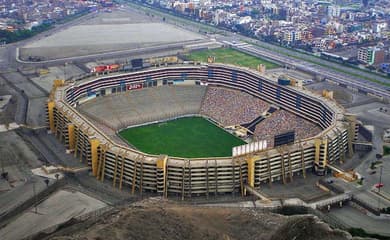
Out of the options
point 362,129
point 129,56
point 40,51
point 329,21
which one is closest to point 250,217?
point 362,129

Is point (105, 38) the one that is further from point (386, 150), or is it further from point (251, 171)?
→ point (251, 171)

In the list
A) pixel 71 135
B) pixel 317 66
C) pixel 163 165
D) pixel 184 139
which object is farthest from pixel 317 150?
pixel 317 66

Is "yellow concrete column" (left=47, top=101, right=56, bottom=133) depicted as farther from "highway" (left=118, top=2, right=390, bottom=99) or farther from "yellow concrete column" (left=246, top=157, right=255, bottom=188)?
"highway" (left=118, top=2, right=390, bottom=99)

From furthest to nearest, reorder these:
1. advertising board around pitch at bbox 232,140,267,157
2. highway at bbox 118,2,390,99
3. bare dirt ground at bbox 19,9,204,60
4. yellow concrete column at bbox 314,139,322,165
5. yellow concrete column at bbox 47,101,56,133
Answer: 1. bare dirt ground at bbox 19,9,204,60
2. highway at bbox 118,2,390,99
3. yellow concrete column at bbox 47,101,56,133
4. yellow concrete column at bbox 314,139,322,165
5. advertising board around pitch at bbox 232,140,267,157

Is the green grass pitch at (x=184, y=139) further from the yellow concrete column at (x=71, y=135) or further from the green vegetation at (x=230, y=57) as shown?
the green vegetation at (x=230, y=57)

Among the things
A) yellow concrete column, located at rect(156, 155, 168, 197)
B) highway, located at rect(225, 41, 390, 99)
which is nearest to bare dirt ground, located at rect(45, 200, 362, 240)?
yellow concrete column, located at rect(156, 155, 168, 197)

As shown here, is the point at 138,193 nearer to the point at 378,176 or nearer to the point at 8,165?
the point at 8,165

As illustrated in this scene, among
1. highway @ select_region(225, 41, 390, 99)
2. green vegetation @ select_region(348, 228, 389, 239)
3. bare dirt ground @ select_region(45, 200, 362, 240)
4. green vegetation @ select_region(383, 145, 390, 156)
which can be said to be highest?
bare dirt ground @ select_region(45, 200, 362, 240)
